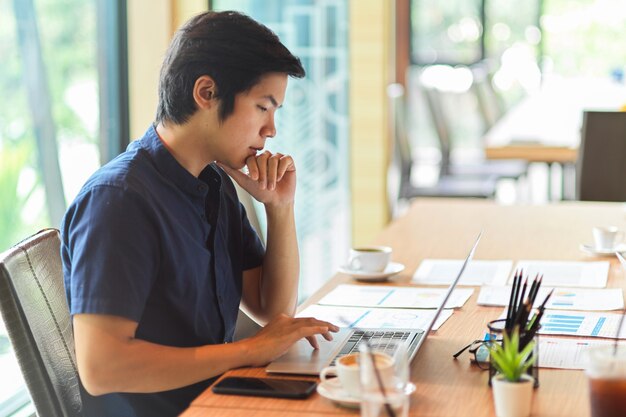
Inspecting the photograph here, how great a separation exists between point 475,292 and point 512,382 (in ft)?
2.58

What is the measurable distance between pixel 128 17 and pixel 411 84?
18.4ft

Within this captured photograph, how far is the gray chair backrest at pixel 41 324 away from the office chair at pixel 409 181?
3655 mm

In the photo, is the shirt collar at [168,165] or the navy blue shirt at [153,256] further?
the shirt collar at [168,165]

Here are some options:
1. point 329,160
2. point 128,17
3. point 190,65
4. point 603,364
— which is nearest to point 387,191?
point 329,160

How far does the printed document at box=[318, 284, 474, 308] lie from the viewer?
1.92 metres

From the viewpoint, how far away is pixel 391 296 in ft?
6.55

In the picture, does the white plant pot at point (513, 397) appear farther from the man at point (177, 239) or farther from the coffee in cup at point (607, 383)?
the man at point (177, 239)

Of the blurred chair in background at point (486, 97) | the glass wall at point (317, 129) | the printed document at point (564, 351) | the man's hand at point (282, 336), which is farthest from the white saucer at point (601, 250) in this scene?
the blurred chair in background at point (486, 97)

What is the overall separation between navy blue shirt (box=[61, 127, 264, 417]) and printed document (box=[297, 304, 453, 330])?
18 centimetres

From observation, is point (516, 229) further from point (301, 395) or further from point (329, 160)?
point (329, 160)

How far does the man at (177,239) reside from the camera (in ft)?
4.63

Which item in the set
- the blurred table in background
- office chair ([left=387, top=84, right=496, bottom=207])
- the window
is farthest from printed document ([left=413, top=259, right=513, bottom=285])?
office chair ([left=387, top=84, right=496, bottom=207])

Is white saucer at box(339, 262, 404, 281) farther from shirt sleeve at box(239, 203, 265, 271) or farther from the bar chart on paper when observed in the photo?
the bar chart on paper

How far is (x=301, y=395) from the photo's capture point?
4.39 feet
